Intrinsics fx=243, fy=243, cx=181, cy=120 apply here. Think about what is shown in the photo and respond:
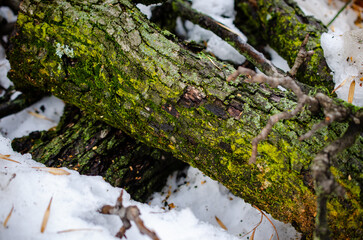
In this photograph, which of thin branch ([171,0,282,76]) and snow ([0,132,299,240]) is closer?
snow ([0,132,299,240])

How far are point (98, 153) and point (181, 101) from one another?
0.78 metres

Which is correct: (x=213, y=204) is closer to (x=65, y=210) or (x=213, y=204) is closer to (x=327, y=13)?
(x=65, y=210)

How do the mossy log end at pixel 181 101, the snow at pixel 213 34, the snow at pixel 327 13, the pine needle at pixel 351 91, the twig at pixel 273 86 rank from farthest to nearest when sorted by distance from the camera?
the snow at pixel 327 13 → the snow at pixel 213 34 → the pine needle at pixel 351 91 → the mossy log end at pixel 181 101 → the twig at pixel 273 86

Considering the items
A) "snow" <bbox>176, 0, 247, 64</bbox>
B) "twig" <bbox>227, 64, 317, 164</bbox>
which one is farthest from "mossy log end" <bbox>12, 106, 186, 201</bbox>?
"snow" <bbox>176, 0, 247, 64</bbox>

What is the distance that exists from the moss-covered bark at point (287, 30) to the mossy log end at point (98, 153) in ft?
4.58

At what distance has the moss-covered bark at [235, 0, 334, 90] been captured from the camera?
1.94m

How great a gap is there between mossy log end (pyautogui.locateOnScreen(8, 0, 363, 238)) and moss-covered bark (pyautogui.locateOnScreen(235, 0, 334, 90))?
0.72 meters

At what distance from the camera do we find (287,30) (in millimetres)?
2182

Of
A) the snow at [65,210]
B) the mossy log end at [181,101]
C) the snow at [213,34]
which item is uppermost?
the snow at [213,34]

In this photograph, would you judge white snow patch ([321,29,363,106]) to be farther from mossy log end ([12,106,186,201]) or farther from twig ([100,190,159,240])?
twig ([100,190,159,240])

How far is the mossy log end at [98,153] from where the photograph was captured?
174 cm

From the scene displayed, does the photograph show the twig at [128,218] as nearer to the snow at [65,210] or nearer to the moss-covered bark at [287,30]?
the snow at [65,210]

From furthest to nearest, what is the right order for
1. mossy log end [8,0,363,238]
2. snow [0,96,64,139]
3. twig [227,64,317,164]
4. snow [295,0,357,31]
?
1. snow [295,0,357,31]
2. snow [0,96,64,139]
3. mossy log end [8,0,363,238]
4. twig [227,64,317,164]

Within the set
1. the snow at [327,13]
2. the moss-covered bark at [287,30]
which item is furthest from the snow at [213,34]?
the snow at [327,13]
